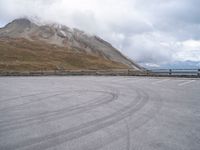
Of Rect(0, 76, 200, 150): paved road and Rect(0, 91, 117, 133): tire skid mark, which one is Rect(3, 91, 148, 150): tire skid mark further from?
Rect(0, 91, 117, 133): tire skid mark

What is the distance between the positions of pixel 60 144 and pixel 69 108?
433 centimetres

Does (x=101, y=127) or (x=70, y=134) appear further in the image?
(x=101, y=127)

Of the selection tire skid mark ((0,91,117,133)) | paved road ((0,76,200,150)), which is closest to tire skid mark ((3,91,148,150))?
paved road ((0,76,200,150))

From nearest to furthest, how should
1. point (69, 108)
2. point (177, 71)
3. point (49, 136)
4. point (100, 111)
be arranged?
point (49, 136) → point (100, 111) → point (69, 108) → point (177, 71)

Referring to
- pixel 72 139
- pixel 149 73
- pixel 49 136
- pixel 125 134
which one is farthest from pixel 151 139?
pixel 149 73

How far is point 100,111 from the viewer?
929 cm

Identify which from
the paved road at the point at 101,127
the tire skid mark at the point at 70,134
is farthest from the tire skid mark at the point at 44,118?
the tire skid mark at the point at 70,134

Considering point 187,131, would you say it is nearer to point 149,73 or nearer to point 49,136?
point 49,136

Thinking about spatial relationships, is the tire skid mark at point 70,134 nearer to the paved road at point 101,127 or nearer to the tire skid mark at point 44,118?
the paved road at point 101,127

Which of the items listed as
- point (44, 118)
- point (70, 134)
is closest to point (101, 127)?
point (70, 134)

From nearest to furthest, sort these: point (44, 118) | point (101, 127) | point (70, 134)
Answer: point (70, 134) → point (101, 127) → point (44, 118)

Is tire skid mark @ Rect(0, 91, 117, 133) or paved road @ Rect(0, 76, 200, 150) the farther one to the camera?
tire skid mark @ Rect(0, 91, 117, 133)

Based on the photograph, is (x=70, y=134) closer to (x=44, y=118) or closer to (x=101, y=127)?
(x=101, y=127)

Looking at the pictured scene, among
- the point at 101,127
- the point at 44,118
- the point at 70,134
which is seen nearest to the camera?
the point at 70,134
